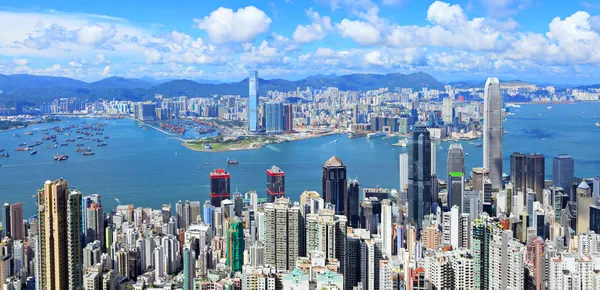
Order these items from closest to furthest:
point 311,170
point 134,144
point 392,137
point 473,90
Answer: point 311,170 → point 134,144 → point 392,137 → point 473,90

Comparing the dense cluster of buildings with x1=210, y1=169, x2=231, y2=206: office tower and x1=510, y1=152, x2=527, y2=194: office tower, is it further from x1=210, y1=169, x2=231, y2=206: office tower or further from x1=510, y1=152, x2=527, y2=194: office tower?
x1=510, y1=152, x2=527, y2=194: office tower

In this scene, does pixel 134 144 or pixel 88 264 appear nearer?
pixel 88 264

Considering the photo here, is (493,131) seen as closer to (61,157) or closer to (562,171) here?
(562,171)

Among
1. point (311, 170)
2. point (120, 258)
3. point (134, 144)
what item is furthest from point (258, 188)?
point (134, 144)

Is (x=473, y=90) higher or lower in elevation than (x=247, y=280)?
higher

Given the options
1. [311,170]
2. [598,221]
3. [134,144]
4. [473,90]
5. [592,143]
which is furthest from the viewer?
[473,90]

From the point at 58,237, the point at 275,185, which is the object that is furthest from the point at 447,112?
the point at 58,237

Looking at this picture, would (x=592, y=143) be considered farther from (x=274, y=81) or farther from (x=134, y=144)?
(x=274, y=81)
